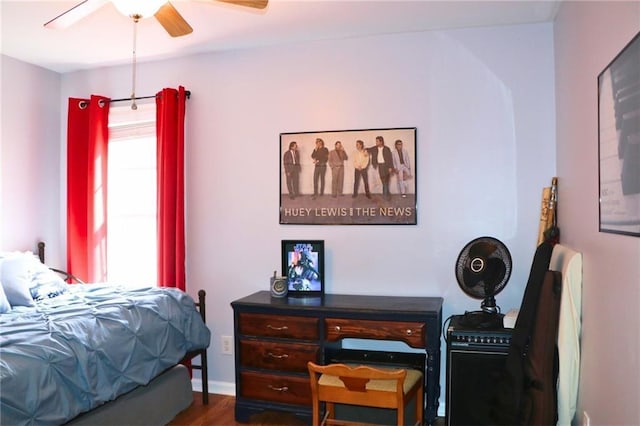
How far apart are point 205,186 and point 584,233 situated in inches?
97.9

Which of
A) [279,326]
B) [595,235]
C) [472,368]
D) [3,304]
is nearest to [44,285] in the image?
[3,304]

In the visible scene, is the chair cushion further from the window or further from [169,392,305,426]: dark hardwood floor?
the window

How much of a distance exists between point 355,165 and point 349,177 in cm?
9

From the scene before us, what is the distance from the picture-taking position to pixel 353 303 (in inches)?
117

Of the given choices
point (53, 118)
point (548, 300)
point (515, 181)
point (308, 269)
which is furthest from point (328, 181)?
point (53, 118)

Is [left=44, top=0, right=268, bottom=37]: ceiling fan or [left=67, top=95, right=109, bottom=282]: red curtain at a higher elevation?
[left=44, top=0, right=268, bottom=37]: ceiling fan

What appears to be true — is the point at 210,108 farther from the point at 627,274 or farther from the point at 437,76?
the point at 627,274

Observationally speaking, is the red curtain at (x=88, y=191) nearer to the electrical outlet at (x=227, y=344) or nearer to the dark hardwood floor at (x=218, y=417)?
the electrical outlet at (x=227, y=344)

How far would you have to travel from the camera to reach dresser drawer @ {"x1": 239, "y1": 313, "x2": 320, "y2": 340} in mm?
2918

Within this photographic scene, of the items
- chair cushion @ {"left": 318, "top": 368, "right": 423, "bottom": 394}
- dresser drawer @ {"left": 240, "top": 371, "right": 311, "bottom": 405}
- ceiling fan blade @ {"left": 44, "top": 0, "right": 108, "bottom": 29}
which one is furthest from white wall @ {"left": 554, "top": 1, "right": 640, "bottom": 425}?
ceiling fan blade @ {"left": 44, "top": 0, "right": 108, "bottom": 29}

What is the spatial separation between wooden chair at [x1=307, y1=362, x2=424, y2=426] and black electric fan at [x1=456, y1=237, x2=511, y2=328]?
1.73 feet

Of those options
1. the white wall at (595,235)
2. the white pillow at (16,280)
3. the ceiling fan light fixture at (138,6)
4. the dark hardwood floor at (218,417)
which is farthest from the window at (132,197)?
the white wall at (595,235)

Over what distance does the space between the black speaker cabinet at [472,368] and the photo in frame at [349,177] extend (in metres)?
0.87

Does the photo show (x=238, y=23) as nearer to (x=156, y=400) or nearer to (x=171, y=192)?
(x=171, y=192)
